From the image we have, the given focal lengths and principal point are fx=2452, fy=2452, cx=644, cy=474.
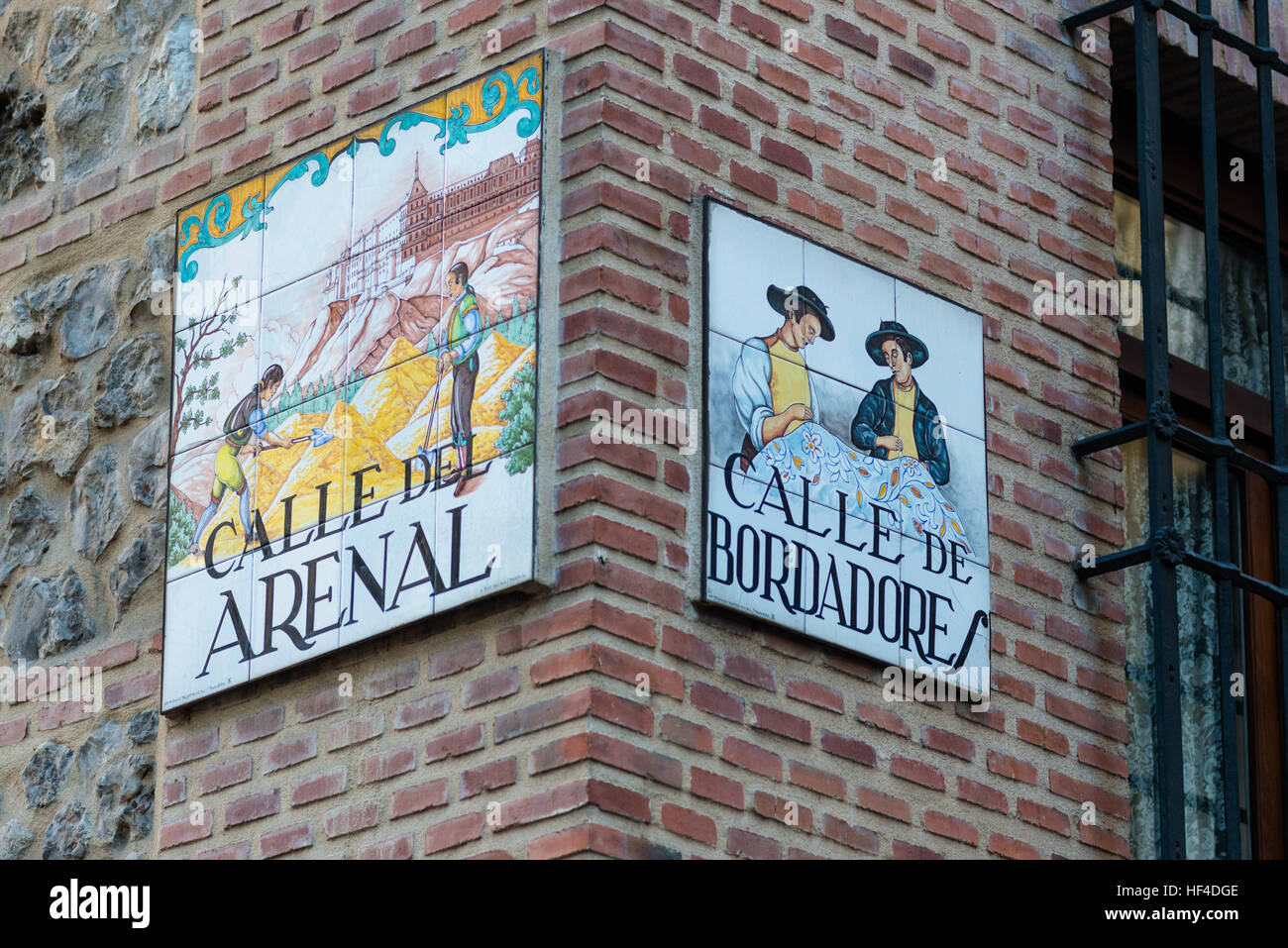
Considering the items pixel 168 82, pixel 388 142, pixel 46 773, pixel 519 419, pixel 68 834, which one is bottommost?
pixel 68 834

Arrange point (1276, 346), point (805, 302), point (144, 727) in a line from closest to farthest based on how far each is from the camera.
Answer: point (805, 302) → point (144, 727) → point (1276, 346)

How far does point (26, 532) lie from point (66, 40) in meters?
1.49

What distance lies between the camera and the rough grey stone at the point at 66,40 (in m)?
7.08

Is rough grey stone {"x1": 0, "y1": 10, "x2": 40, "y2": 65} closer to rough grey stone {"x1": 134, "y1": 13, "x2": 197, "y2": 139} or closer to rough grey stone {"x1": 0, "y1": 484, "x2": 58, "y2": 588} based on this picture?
rough grey stone {"x1": 134, "y1": 13, "x2": 197, "y2": 139}

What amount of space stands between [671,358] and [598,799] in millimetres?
1076

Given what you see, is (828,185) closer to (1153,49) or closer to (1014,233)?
(1014,233)

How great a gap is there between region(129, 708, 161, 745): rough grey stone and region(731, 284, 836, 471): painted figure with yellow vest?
1.66 meters

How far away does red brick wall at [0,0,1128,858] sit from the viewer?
5355 mm

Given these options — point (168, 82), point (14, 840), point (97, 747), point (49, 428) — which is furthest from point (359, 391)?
point (14, 840)

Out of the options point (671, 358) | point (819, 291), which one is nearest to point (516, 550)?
point (671, 358)

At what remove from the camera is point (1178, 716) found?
616 cm

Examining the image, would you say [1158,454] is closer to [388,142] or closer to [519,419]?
[519,419]

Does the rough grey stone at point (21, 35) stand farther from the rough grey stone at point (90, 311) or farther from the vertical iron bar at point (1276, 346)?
the vertical iron bar at point (1276, 346)

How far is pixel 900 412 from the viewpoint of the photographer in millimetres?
6043
